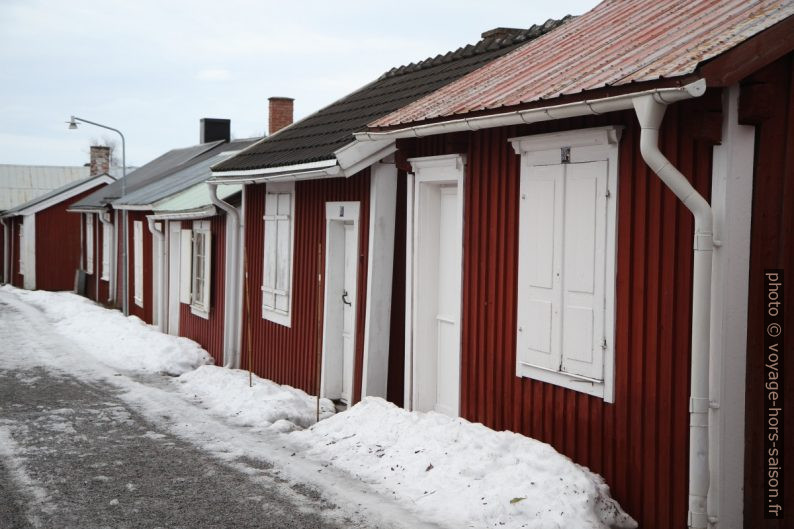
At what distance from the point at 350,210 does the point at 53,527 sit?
5242mm

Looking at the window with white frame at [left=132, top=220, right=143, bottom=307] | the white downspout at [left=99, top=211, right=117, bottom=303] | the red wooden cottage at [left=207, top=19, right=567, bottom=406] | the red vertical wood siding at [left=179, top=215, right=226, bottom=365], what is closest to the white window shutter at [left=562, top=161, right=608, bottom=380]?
the red wooden cottage at [left=207, top=19, right=567, bottom=406]

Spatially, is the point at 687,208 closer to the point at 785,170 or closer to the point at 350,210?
the point at 785,170

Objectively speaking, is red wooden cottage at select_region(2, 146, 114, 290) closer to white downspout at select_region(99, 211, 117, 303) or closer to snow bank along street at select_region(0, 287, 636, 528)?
white downspout at select_region(99, 211, 117, 303)

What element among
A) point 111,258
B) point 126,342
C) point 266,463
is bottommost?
point 126,342

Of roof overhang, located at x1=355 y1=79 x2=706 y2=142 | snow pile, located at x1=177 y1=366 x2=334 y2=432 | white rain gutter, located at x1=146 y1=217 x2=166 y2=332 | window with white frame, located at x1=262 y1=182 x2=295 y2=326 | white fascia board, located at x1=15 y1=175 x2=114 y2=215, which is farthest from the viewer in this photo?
white fascia board, located at x1=15 y1=175 x2=114 y2=215

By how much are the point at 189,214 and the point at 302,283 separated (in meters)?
5.02

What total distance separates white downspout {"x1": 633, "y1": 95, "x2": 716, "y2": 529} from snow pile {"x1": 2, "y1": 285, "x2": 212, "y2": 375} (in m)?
10.5

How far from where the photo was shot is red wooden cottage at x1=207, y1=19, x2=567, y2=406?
10266 millimetres

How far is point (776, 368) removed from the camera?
18.6 ft

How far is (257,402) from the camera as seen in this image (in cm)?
1100

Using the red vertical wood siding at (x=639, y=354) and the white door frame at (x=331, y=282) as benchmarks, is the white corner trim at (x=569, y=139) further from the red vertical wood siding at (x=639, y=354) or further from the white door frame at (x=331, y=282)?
the white door frame at (x=331, y=282)

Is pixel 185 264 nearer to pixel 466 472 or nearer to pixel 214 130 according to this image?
pixel 466 472

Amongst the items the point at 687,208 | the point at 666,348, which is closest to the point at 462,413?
the point at 666,348

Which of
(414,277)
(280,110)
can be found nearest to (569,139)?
(414,277)
